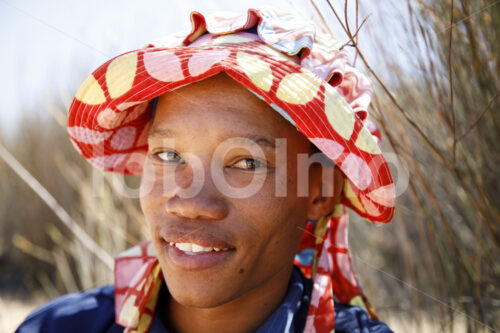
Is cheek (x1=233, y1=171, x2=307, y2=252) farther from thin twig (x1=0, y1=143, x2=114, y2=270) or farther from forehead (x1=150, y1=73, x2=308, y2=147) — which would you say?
thin twig (x1=0, y1=143, x2=114, y2=270)

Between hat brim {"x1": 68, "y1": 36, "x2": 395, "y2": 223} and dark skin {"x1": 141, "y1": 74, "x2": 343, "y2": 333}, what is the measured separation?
8 cm

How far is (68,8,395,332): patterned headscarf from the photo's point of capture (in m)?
1.02

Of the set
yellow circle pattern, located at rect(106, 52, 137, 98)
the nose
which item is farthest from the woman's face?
yellow circle pattern, located at rect(106, 52, 137, 98)

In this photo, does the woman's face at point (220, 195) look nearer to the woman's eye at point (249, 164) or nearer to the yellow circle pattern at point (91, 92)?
the woman's eye at point (249, 164)

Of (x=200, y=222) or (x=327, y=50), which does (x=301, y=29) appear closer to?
(x=327, y=50)

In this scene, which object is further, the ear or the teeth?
the ear

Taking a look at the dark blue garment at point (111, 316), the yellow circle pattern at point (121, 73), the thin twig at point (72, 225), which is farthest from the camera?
the thin twig at point (72, 225)

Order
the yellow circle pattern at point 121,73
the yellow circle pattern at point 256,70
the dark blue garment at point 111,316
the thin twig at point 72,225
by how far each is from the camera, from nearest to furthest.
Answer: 1. the yellow circle pattern at point 256,70
2. the yellow circle pattern at point 121,73
3. the dark blue garment at point 111,316
4. the thin twig at point 72,225

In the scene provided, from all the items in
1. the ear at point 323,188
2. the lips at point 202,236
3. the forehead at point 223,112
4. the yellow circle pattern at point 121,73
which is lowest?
the lips at point 202,236

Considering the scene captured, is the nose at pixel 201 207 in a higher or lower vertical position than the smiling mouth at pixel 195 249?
higher

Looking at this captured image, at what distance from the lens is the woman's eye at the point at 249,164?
1.13m

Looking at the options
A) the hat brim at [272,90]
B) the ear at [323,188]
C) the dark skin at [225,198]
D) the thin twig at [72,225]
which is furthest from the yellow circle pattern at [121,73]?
the thin twig at [72,225]

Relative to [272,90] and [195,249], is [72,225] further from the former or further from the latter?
[272,90]

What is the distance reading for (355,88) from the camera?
3.85 ft
